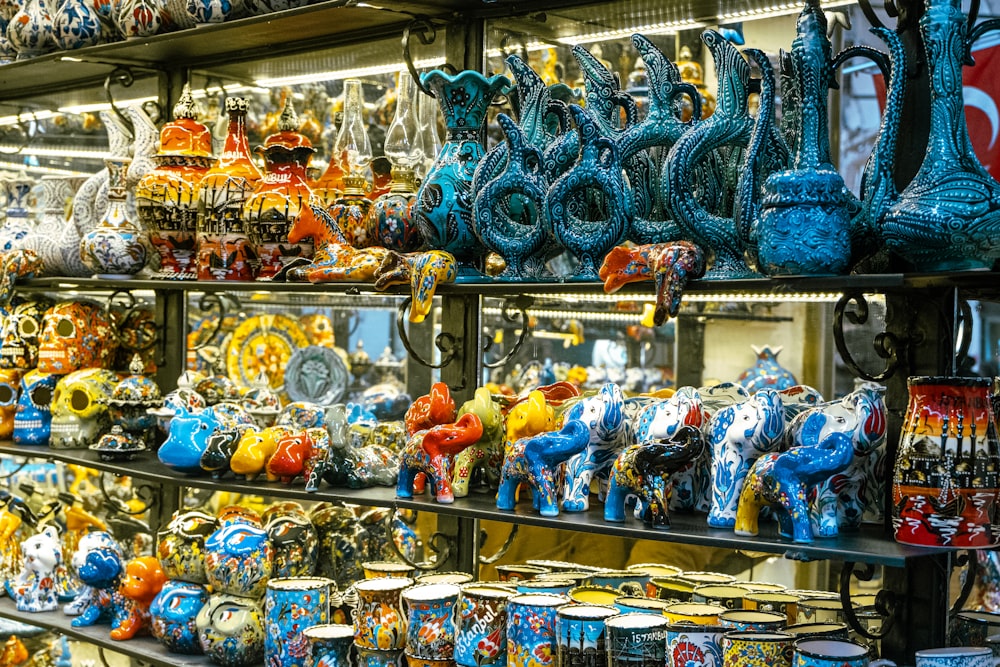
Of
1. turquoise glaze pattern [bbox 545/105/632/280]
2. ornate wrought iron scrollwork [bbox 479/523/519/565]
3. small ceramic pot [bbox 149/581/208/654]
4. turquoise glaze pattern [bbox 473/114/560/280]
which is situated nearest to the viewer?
turquoise glaze pattern [bbox 545/105/632/280]

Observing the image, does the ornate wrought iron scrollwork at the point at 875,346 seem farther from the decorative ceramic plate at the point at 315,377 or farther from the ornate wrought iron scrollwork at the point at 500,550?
the decorative ceramic plate at the point at 315,377

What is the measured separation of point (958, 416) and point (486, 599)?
36.2 inches

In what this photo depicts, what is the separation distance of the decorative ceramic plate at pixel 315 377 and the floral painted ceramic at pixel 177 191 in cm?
52

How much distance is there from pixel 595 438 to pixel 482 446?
1.01 ft

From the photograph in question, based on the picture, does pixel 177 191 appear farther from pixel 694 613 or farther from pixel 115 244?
pixel 694 613

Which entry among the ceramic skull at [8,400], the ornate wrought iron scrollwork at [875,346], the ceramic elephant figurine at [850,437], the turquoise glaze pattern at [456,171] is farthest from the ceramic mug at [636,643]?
the ceramic skull at [8,400]

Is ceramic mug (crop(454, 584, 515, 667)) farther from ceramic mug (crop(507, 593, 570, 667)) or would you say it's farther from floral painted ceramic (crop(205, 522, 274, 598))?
floral painted ceramic (crop(205, 522, 274, 598))

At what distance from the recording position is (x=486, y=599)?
2205 mm

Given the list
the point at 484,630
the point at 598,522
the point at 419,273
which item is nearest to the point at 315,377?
the point at 419,273

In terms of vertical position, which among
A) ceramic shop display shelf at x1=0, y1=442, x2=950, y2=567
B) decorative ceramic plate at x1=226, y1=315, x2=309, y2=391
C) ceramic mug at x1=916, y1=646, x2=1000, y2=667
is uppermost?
decorative ceramic plate at x1=226, y1=315, x2=309, y2=391

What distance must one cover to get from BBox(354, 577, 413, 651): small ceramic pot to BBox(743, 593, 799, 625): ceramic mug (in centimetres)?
68

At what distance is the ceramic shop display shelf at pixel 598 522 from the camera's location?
178cm

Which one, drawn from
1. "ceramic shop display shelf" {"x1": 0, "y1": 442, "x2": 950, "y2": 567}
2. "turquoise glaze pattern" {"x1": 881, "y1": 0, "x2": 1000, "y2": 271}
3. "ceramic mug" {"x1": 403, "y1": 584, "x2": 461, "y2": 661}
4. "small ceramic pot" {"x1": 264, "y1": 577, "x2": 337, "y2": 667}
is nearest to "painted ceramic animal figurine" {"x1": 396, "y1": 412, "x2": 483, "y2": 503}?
"ceramic shop display shelf" {"x1": 0, "y1": 442, "x2": 950, "y2": 567}

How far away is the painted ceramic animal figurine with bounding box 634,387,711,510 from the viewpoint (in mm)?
2039
